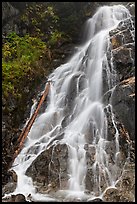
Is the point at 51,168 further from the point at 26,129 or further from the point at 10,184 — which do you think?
Answer: the point at 26,129

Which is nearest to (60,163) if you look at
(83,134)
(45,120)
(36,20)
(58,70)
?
(83,134)

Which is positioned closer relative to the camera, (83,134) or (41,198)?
(41,198)

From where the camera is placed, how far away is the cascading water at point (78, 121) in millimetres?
9594

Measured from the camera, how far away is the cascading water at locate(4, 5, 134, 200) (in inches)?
378

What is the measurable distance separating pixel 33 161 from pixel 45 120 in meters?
2.04

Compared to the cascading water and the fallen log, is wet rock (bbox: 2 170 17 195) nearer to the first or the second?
the cascading water

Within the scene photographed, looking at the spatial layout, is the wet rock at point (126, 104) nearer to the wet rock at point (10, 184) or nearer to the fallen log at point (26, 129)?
the fallen log at point (26, 129)

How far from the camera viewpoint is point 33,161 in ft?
33.1

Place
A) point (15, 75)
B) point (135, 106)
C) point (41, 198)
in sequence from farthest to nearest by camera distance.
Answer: point (15, 75) → point (135, 106) → point (41, 198)

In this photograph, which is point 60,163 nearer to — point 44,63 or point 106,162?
point 106,162

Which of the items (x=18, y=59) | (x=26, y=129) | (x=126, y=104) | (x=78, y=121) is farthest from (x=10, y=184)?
(x=18, y=59)

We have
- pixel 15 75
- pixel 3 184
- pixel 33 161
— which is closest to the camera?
pixel 3 184

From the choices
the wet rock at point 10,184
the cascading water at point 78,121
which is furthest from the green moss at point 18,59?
the wet rock at point 10,184

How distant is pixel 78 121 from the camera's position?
11.3 metres
